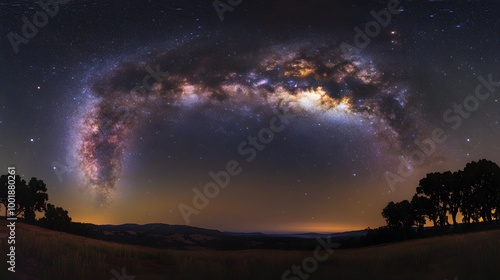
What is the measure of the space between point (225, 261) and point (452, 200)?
9.71 m

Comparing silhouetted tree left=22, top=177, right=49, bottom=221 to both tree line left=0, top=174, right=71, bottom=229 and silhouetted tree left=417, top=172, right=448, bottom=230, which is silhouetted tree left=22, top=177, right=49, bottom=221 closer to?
tree line left=0, top=174, right=71, bottom=229

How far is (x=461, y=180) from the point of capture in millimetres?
15961

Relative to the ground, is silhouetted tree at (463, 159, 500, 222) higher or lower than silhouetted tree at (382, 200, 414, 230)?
higher

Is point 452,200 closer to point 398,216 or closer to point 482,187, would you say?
point 482,187

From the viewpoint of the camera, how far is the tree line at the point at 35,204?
40.3 ft

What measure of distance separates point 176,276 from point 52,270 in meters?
3.15

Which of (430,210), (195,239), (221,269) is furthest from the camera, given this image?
(430,210)

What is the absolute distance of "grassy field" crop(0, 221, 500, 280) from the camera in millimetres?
10258

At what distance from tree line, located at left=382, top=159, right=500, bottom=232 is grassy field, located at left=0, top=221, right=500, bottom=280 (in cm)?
113

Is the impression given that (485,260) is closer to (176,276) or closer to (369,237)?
(369,237)

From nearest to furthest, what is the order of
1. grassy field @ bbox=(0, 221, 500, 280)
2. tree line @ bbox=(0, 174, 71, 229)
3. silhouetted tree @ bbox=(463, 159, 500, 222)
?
grassy field @ bbox=(0, 221, 500, 280)
tree line @ bbox=(0, 174, 71, 229)
silhouetted tree @ bbox=(463, 159, 500, 222)

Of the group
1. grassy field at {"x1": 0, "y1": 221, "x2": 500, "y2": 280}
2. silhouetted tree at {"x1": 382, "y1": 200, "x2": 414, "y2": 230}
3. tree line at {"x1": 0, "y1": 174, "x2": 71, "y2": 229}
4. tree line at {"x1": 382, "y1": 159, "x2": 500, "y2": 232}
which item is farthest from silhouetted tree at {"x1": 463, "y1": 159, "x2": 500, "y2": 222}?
tree line at {"x1": 0, "y1": 174, "x2": 71, "y2": 229}

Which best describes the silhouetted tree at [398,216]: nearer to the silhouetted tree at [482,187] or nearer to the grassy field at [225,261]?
the grassy field at [225,261]

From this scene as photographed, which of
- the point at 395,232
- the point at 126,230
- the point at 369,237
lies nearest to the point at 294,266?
the point at 369,237
